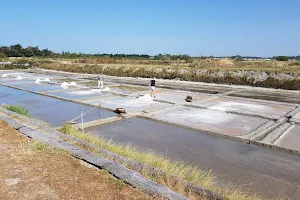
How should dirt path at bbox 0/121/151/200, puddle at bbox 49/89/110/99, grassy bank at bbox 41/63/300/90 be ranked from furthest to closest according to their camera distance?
grassy bank at bbox 41/63/300/90, puddle at bbox 49/89/110/99, dirt path at bbox 0/121/151/200

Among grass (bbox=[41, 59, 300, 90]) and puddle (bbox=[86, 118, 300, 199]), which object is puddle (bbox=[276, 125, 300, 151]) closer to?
puddle (bbox=[86, 118, 300, 199])

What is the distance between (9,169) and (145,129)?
588 centimetres

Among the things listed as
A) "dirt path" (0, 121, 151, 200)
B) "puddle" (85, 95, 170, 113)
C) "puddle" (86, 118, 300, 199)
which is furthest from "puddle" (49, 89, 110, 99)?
"dirt path" (0, 121, 151, 200)

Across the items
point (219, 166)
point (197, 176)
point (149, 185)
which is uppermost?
point (149, 185)

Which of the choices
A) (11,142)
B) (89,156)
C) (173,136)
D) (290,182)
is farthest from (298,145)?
(11,142)

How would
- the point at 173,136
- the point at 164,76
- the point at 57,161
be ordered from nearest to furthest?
the point at 57,161
the point at 173,136
the point at 164,76

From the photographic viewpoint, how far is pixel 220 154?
746 cm

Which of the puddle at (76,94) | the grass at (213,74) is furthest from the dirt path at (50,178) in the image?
the grass at (213,74)

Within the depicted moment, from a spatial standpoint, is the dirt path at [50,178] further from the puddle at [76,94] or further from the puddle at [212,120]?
the puddle at [76,94]

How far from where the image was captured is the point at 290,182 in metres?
5.84

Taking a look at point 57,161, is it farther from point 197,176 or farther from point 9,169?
point 197,176

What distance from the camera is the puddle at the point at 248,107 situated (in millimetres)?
12773

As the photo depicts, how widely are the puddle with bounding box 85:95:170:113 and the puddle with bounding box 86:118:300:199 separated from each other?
2918 millimetres

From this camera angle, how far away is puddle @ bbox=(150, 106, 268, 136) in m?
9.75
